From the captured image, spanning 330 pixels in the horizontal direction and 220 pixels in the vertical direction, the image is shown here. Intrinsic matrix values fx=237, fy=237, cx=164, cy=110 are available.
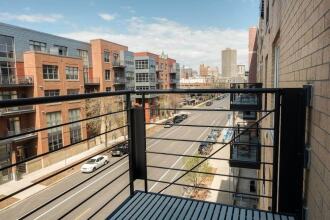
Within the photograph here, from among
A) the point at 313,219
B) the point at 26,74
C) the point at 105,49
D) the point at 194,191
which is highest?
the point at 105,49

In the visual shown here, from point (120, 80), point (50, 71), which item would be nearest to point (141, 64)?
point (120, 80)

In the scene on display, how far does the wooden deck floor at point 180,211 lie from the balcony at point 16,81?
15.0m

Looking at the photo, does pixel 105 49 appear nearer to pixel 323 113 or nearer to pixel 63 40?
pixel 63 40

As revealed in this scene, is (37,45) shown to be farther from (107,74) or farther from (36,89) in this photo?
(107,74)

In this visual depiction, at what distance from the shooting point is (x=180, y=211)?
7.04 feet

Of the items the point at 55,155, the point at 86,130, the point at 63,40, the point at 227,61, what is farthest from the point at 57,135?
the point at 227,61

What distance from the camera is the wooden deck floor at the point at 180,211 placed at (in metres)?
2.01

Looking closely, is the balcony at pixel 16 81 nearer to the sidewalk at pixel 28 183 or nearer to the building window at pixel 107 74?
the sidewalk at pixel 28 183

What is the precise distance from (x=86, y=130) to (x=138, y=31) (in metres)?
36.5

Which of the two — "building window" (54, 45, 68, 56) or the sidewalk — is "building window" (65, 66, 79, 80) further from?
the sidewalk

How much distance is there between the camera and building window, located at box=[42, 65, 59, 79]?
16.3 meters

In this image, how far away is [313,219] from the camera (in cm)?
152

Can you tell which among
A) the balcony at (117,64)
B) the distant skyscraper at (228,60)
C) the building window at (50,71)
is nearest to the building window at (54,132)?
the building window at (50,71)

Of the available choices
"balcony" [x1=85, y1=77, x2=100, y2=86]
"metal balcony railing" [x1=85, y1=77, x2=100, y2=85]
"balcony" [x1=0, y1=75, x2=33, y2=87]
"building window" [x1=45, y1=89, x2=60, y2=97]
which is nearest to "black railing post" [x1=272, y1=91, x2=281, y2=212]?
"balcony" [x1=0, y1=75, x2=33, y2=87]
